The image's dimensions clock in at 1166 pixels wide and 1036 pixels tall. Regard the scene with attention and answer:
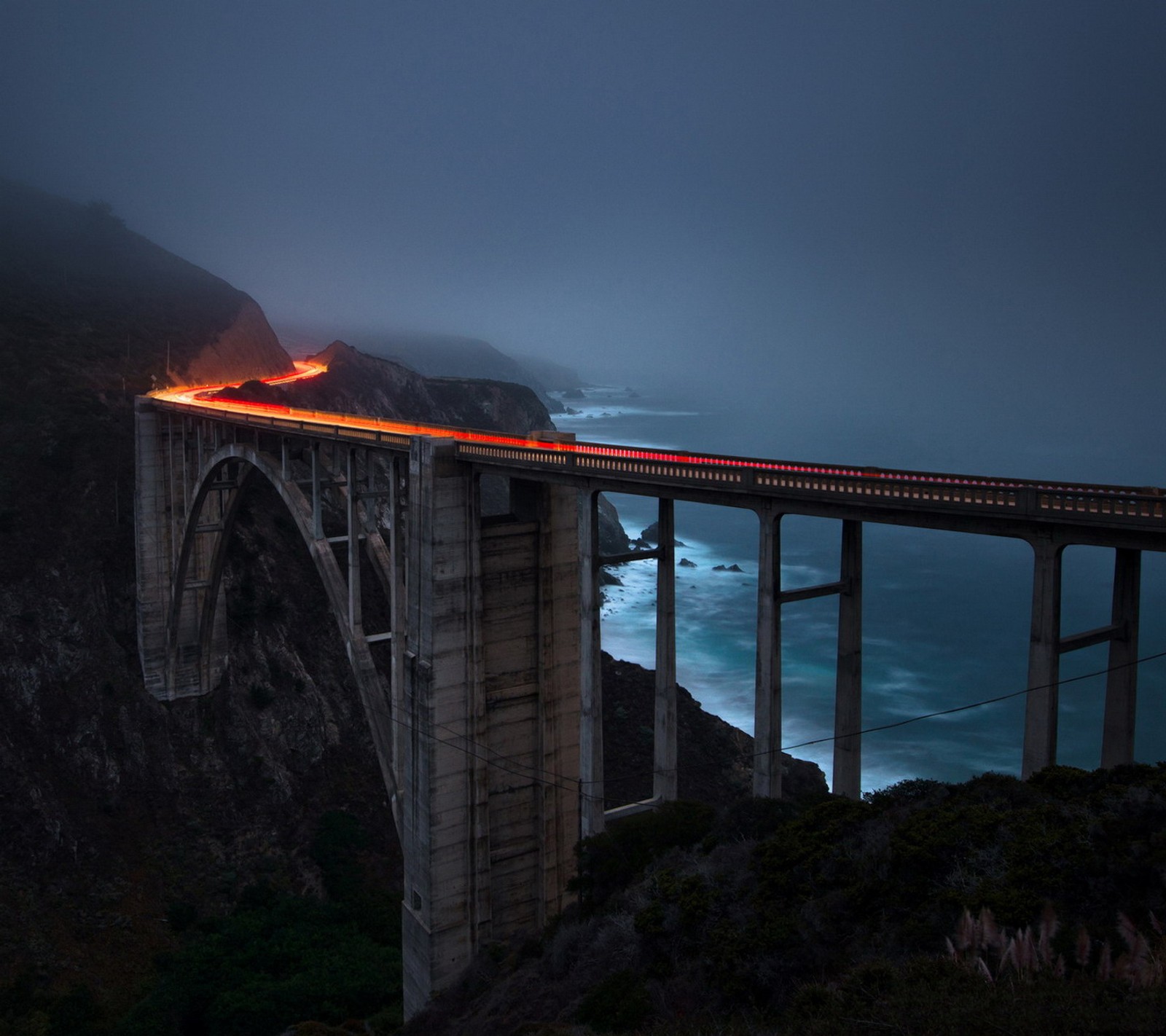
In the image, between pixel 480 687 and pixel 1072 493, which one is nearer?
pixel 1072 493

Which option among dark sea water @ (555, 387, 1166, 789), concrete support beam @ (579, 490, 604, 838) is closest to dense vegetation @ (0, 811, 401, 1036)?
concrete support beam @ (579, 490, 604, 838)

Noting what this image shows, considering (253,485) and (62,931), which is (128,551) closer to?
(253,485)

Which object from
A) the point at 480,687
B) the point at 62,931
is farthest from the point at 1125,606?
the point at 62,931

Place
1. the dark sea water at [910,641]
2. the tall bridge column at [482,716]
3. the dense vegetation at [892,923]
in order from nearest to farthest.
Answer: the dense vegetation at [892,923] < the tall bridge column at [482,716] < the dark sea water at [910,641]

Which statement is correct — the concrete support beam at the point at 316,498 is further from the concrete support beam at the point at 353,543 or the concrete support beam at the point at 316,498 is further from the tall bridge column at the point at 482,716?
the tall bridge column at the point at 482,716

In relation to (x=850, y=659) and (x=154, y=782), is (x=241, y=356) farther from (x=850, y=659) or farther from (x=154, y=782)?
(x=850, y=659)

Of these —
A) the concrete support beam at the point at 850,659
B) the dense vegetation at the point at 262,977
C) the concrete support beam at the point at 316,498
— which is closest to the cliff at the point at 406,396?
the dense vegetation at the point at 262,977

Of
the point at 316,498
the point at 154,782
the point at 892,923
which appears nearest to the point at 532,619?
the point at 316,498
